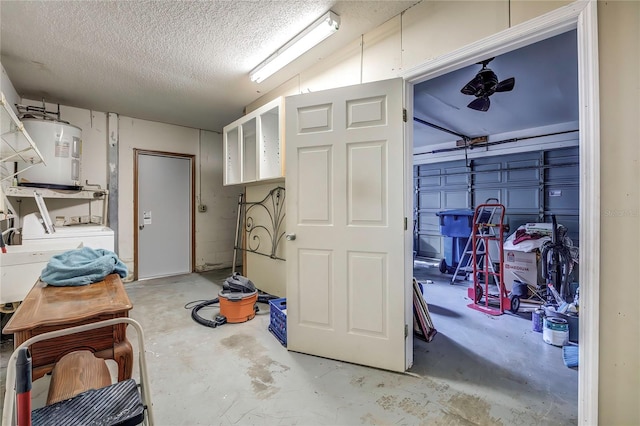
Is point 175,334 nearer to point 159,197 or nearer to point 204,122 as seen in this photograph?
point 159,197

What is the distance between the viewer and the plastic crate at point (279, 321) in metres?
2.53

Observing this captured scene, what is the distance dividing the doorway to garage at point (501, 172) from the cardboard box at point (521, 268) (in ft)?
1.79

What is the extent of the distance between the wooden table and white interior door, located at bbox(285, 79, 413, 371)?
49.5 inches

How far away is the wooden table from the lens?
1.16 meters

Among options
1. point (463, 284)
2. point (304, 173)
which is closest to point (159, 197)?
point (304, 173)

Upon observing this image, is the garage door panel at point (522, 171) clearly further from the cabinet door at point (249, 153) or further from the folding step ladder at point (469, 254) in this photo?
the cabinet door at point (249, 153)

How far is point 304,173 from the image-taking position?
2357 millimetres

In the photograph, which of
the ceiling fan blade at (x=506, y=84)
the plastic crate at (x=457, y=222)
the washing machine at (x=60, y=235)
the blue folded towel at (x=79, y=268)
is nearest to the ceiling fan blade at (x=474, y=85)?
the ceiling fan blade at (x=506, y=84)

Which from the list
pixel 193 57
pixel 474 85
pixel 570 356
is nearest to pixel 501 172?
pixel 474 85

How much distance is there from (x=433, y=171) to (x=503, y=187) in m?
1.50

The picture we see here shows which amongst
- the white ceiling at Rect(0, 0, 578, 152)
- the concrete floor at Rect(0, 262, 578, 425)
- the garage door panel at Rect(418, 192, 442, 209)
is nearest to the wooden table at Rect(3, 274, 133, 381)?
the concrete floor at Rect(0, 262, 578, 425)

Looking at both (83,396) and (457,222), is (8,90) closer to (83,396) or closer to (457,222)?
(83,396)

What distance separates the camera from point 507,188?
5.51 m

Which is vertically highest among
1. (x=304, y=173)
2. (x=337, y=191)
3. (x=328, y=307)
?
(x=304, y=173)
